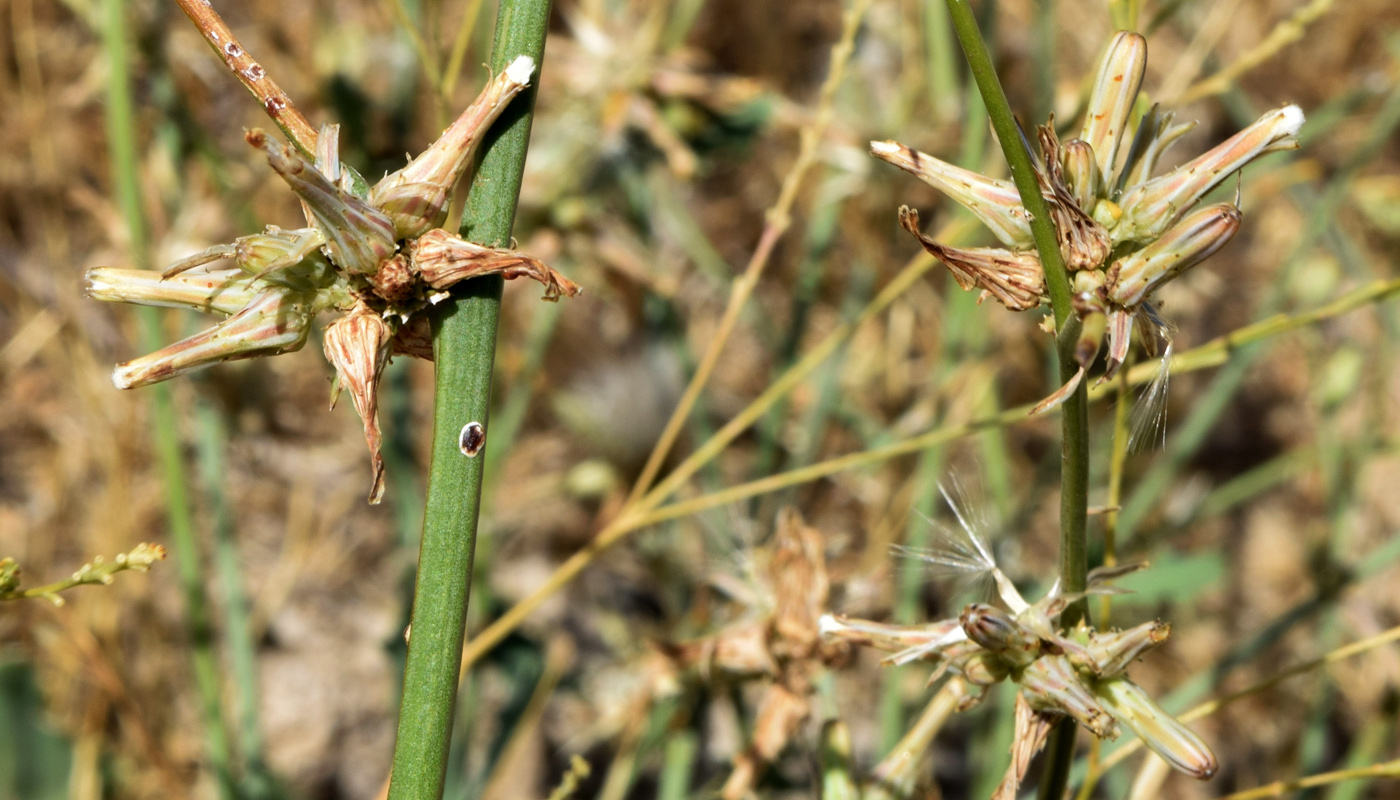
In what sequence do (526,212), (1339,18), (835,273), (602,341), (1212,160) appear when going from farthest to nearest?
(1339,18)
(835,273)
(602,341)
(526,212)
(1212,160)

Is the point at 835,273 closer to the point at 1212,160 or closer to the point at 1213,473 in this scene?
the point at 1213,473

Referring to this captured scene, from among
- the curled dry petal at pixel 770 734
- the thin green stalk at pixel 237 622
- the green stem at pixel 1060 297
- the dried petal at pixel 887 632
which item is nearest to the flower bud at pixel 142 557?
the dried petal at pixel 887 632

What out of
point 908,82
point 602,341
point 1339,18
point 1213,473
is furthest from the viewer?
point 1339,18

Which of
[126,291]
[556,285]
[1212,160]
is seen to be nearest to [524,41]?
[556,285]

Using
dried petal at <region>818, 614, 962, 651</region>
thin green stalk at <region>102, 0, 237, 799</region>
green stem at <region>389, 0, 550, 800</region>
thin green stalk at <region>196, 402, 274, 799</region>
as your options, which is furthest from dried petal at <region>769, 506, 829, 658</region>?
thin green stalk at <region>196, 402, 274, 799</region>

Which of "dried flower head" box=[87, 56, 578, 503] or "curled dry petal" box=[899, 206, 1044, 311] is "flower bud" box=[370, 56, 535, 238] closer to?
"dried flower head" box=[87, 56, 578, 503]

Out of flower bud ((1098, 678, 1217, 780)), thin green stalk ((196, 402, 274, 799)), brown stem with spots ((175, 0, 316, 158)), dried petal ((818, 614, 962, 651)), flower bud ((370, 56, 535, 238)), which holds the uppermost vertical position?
thin green stalk ((196, 402, 274, 799))

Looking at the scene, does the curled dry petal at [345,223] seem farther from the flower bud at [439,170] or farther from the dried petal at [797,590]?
the dried petal at [797,590]

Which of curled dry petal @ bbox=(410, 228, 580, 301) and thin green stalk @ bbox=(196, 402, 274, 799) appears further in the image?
thin green stalk @ bbox=(196, 402, 274, 799)
